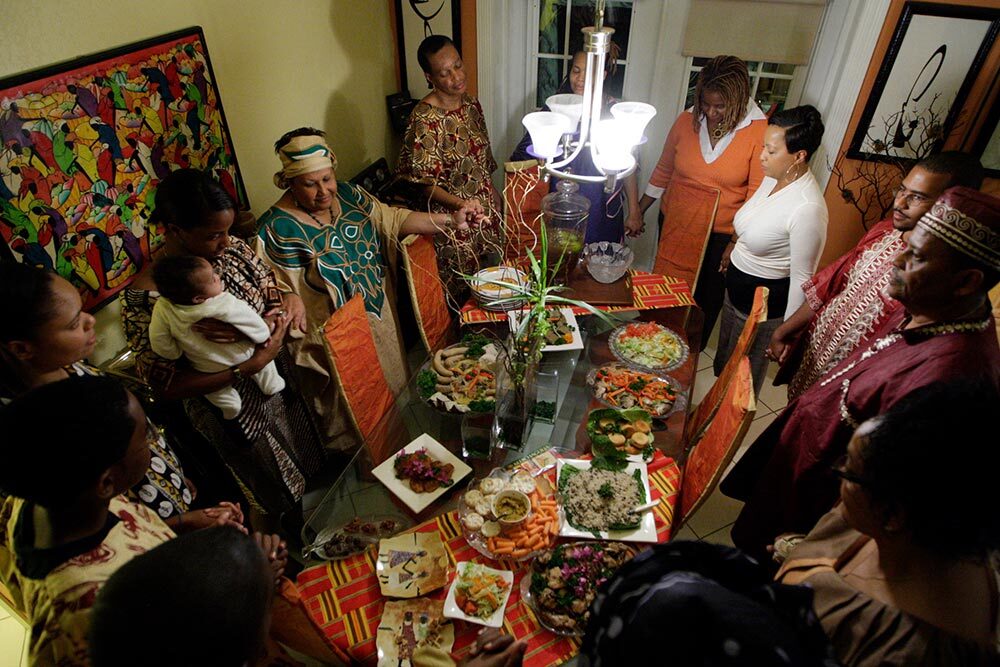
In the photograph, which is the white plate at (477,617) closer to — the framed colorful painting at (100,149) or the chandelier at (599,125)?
the chandelier at (599,125)

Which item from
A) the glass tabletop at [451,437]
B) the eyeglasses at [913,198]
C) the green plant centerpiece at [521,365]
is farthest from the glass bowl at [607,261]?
the eyeglasses at [913,198]

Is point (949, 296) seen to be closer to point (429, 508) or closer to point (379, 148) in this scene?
point (429, 508)

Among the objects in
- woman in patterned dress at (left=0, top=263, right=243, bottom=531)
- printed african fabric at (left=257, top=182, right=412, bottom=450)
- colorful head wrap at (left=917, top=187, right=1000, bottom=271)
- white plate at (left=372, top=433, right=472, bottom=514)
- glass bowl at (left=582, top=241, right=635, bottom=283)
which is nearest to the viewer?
woman in patterned dress at (left=0, top=263, right=243, bottom=531)

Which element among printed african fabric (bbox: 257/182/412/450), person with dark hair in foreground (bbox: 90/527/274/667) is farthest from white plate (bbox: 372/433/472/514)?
person with dark hair in foreground (bbox: 90/527/274/667)

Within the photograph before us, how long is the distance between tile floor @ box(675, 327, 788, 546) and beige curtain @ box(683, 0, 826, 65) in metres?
1.69

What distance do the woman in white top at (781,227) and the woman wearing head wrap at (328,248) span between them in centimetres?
128

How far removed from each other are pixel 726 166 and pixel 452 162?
4.91 ft

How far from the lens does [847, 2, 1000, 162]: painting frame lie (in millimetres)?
2625

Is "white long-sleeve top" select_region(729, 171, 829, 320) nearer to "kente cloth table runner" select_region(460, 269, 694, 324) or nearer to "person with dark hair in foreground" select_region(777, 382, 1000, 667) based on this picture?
"kente cloth table runner" select_region(460, 269, 694, 324)

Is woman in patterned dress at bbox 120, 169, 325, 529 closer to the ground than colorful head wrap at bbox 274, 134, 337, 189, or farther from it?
closer to the ground

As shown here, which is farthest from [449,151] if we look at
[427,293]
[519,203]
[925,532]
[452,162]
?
[925,532]

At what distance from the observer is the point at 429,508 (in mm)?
1656

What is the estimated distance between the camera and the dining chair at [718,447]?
1.54 m

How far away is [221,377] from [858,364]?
82.1 inches
